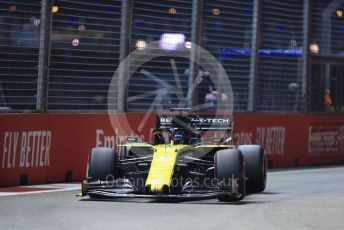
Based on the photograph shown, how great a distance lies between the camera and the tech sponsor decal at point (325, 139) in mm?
19812

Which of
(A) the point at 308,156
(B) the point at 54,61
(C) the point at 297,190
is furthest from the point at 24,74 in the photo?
(A) the point at 308,156

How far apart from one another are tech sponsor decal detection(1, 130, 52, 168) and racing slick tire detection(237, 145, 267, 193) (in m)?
3.46

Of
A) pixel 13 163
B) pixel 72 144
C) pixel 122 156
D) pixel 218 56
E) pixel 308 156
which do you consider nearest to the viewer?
pixel 122 156

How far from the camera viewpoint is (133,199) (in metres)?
11.6

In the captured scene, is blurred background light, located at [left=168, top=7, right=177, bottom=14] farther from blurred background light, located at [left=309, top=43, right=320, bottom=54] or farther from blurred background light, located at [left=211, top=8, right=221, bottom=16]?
blurred background light, located at [left=309, top=43, right=320, bottom=54]

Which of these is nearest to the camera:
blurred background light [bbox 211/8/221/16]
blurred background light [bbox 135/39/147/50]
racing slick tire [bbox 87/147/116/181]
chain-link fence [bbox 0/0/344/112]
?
racing slick tire [bbox 87/147/116/181]

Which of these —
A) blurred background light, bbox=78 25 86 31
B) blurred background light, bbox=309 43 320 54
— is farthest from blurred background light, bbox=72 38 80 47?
blurred background light, bbox=309 43 320 54

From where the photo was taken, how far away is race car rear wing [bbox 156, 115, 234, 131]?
1234cm

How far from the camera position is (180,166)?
11.5 metres

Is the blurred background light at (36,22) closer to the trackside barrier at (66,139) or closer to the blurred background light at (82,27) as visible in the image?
the blurred background light at (82,27)

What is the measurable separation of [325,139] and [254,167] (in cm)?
803

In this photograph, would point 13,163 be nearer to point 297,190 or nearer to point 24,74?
point 24,74

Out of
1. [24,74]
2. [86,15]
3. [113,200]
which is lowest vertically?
[113,200]

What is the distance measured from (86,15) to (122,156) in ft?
12.9
